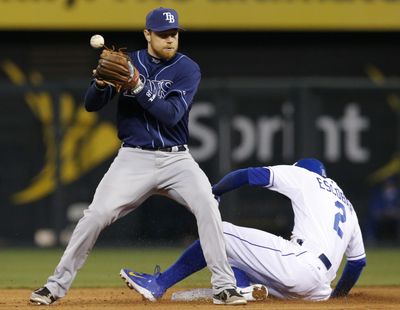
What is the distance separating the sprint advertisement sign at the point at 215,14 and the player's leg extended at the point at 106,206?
265 inches

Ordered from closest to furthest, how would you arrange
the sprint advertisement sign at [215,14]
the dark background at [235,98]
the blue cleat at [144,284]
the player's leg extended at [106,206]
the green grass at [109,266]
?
the player's leg extended at [106,206] < the blue cleat at [144,284] < the green grass at [109,266] < the dark background at [235,98] < the sprint advertisement sign at [215,14]

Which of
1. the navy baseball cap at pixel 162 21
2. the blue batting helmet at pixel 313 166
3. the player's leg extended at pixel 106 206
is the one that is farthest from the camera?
the blue batting helmet at pixel 313 166

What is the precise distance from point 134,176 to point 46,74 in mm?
7466

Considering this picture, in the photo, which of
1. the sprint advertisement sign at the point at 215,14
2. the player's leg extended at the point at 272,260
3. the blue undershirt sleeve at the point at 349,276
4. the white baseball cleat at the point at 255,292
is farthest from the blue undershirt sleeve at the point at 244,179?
the sprint advertisement sign at the point at 215,14

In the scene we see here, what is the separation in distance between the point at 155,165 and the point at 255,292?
93 cm

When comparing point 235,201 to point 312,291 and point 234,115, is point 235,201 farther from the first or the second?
point 312,291

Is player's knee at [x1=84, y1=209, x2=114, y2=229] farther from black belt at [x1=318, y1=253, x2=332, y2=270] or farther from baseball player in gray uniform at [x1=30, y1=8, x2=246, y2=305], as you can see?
black belt at [x1=318, y1=253, x2=332, y2=270]

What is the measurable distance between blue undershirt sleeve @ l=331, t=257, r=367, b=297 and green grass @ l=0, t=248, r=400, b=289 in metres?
1.52

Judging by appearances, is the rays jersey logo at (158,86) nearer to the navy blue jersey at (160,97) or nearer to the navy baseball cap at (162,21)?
the navy blue jersey at (160,97)

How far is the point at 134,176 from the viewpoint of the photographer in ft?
20.3

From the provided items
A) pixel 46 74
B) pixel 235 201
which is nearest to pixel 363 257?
pixel 235 201

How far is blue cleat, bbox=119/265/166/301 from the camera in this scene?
21.1ft

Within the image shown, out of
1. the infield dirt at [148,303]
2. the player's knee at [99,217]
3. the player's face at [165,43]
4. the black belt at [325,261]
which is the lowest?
the infield dirt at [148,303]

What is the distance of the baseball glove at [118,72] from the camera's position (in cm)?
596
